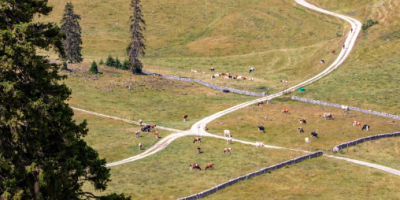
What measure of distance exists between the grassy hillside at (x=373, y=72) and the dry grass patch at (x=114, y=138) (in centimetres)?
4404

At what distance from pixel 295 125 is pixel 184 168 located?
29.1m

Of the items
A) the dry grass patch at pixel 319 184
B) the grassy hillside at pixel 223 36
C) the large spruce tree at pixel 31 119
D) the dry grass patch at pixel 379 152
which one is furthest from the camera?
the grassy hillside at pixel 223 36

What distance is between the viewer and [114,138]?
7681 cm

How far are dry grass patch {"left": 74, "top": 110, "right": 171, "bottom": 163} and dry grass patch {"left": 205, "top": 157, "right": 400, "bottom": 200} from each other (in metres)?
20.6

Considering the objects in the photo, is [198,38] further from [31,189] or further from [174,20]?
[31,189]

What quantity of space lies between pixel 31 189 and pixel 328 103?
80.5 meters

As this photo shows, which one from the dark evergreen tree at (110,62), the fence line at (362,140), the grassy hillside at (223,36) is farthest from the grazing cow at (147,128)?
the dark evergreen tree at (110,62)

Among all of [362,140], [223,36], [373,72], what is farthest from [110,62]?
[362,140]

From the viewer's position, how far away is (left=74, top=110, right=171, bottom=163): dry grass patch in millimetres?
69438

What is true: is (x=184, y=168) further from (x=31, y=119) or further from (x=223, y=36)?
(x=223, y=36)

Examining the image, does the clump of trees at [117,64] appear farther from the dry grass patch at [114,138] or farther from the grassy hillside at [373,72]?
the grassy hillside at [373,72]

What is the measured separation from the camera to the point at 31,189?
1115 inches

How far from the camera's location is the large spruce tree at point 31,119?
2780 centimetres

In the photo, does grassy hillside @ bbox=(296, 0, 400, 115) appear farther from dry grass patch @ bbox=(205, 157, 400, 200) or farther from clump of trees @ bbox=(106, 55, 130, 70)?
clump of trees @ bbox=(106, 55, 130, 70)
